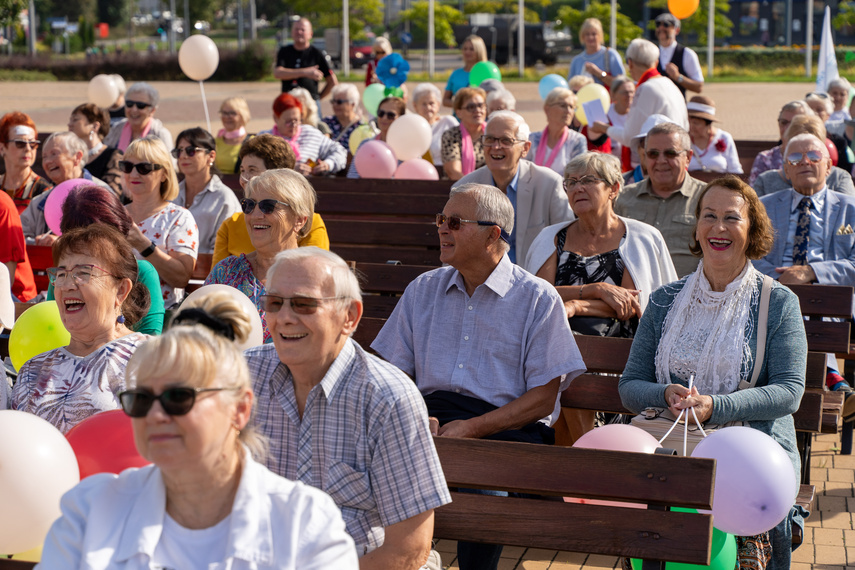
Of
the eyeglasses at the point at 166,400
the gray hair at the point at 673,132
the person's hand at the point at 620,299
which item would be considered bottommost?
the person's hand at the point at 620,299

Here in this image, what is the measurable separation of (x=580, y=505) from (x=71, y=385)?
1698mm

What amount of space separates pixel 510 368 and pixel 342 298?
118 cm

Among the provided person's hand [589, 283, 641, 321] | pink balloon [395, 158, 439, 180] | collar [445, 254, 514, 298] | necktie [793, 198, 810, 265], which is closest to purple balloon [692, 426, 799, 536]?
collar [445, 254, 514, 298]

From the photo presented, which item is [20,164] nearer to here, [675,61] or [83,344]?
[83,344]

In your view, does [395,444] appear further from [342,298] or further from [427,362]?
[427,362]

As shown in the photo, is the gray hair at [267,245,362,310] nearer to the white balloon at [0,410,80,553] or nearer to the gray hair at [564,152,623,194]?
the white balloon at [0,410,80,553]

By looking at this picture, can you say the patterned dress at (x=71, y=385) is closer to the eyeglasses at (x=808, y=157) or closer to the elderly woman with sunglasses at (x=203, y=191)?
the elderly woman with sunglasses at (x=203, y=191)

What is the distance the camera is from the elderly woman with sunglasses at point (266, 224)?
4.36 m

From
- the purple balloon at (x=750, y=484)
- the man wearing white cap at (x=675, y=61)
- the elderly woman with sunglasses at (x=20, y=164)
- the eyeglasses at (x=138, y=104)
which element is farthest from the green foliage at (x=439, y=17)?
the purple balloon at (x=750, y=484)

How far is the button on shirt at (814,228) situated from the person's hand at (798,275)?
0.23m

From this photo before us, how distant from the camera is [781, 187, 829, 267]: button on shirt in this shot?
5.42m

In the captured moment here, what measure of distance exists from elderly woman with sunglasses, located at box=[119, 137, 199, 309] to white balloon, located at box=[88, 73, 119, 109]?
5875 millimetres

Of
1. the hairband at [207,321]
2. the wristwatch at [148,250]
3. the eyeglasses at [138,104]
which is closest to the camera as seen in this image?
the hairband at [207,321]

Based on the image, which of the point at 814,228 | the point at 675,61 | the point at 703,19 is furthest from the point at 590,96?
the point at 703,19
